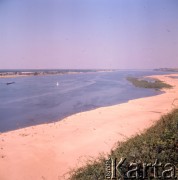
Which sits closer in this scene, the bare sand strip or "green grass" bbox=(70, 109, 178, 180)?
"green grass" bbox=(70, 109, 178, 180)

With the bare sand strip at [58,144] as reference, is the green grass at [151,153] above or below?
above

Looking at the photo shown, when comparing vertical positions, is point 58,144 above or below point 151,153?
below

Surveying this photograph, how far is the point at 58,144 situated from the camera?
13.2 m

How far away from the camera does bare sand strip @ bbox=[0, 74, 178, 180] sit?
1021 cm

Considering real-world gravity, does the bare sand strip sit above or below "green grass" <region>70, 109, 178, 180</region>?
below

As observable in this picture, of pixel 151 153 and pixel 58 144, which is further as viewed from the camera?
pixel 58 144

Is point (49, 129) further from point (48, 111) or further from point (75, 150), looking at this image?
point (48, 111)

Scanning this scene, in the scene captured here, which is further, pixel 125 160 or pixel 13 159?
pixel 13 159

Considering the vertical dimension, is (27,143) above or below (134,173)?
below

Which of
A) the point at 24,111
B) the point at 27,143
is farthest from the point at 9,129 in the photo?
the point at 24,111

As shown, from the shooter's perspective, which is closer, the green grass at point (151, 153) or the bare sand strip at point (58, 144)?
the green grass at point (151, 153)

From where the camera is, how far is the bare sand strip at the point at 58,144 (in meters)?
10.2

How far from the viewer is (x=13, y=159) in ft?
36.4

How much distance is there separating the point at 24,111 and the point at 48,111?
2.30m
